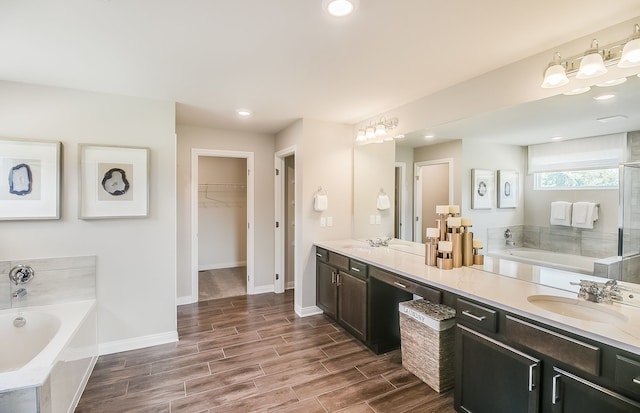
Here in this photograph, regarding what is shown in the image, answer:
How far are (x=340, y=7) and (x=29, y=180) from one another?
2886 millimetres

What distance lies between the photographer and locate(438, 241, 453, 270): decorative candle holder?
2.45 m

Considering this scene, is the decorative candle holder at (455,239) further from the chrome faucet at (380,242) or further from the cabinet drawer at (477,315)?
the chrome faucet at (380,242)

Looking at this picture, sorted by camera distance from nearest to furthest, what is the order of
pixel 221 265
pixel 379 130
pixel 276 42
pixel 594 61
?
pixel 594 61 → pixel 276 42 → pixel 379 130 → pixel 221 265

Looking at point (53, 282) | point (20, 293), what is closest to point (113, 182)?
point (53, 282)

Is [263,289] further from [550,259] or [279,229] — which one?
[550,259]

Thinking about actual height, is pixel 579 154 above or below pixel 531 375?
above

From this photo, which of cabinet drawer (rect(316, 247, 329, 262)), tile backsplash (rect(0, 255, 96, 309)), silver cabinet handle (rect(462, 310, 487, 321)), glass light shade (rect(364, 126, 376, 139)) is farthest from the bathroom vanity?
tile backsplash (rect(0, 255, 96, 309))

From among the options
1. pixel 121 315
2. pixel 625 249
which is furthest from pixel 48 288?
pixel 625 249

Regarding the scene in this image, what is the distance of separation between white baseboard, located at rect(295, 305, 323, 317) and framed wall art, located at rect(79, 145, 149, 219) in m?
A: 2.09

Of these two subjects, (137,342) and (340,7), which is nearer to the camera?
(340,7)

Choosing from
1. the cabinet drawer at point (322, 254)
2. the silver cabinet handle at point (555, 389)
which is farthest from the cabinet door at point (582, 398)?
the cabinet drawer at point (322, 254)

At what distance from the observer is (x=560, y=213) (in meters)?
2.09

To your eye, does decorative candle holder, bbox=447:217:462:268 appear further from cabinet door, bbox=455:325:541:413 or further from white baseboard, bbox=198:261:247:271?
white baseboard, bbox=198:261:247:271

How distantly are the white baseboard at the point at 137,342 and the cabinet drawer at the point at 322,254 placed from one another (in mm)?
1733
